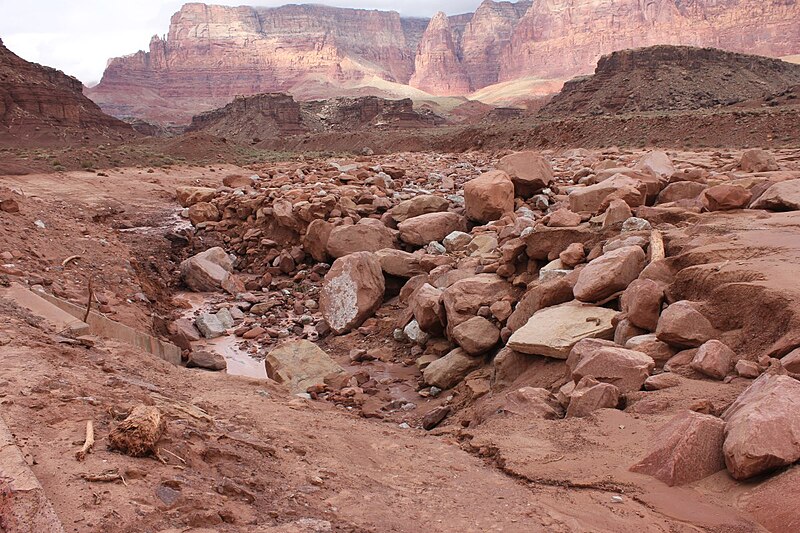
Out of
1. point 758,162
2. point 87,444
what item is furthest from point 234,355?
point 758,162

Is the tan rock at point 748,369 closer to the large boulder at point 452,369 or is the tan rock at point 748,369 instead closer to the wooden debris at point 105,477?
the large boulder at point 452,369

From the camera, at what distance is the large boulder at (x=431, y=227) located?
1002cm

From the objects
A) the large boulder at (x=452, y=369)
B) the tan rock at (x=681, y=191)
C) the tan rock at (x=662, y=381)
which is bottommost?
the large boulder at (x=452, y=369)

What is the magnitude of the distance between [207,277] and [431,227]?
3.69 metres

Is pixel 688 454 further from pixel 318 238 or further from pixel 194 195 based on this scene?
pixel 194 195

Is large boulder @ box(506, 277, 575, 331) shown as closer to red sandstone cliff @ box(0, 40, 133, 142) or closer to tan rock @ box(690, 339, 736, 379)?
tan rock @ box(690, 339, 736, 379)

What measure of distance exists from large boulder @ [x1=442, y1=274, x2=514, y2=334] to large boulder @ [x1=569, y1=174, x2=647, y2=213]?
1.74 metres

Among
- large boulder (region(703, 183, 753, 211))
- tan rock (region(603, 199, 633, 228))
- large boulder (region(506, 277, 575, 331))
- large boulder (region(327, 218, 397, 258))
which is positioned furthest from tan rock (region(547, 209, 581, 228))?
large boulder (region(327, 218, 397, 258))

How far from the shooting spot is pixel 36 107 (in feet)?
124

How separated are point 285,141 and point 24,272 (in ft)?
141

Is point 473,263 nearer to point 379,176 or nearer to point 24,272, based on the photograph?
point 24,272

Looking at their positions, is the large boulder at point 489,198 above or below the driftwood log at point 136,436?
below

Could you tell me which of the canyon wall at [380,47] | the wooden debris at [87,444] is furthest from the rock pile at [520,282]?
the canyon wall at [380,47]

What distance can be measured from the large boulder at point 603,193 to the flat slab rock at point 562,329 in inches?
101
